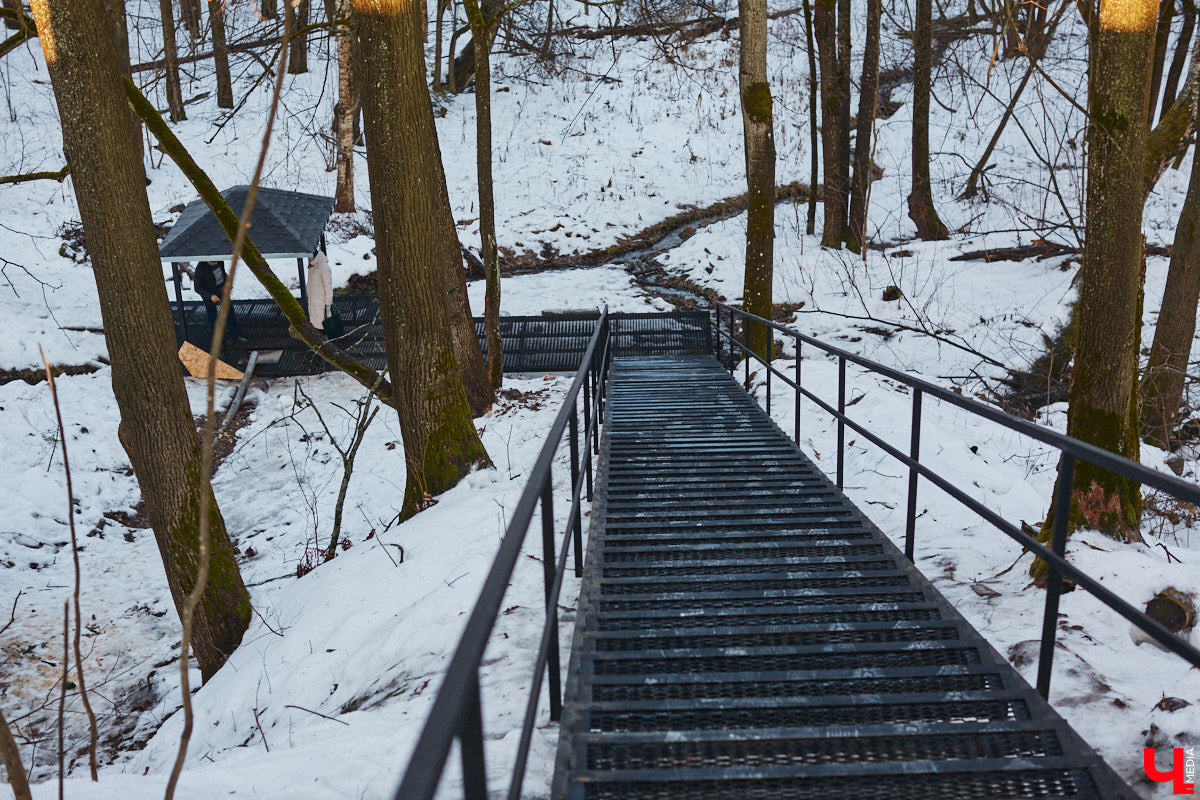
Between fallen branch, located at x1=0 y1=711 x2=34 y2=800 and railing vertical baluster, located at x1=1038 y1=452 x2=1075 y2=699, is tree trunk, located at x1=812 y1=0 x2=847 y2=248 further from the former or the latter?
fallen branch, located at x1=0 y1=711 x2=34 y2=800

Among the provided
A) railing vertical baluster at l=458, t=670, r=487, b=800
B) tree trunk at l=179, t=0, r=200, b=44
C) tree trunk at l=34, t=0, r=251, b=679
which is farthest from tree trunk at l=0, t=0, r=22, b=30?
Answer: railing vertical baluster at l=458, t=670, r=487, b=800

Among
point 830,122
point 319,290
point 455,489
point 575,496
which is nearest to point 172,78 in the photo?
point 319,290

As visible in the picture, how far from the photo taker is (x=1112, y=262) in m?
4.29

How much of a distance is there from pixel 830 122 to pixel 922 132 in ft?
6.08

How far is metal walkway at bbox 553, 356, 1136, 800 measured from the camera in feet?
7.17

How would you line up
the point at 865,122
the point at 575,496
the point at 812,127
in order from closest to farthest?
the point at 575,496
the point at 865,122
the point at 812,127

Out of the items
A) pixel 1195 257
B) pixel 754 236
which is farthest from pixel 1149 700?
pixel 754 236

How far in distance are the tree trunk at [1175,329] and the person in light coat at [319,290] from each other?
10848 mm

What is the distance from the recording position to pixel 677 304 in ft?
51.5

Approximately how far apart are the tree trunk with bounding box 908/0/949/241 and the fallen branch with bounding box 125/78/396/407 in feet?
42.3

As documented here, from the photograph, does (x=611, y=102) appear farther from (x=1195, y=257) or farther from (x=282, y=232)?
(x=1195, y=257)

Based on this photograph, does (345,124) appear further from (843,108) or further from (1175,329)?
(1175,329)

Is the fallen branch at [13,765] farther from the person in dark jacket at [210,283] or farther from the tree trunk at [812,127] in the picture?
the tree trunk at [812,127]

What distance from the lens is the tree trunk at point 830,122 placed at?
53.2ft
